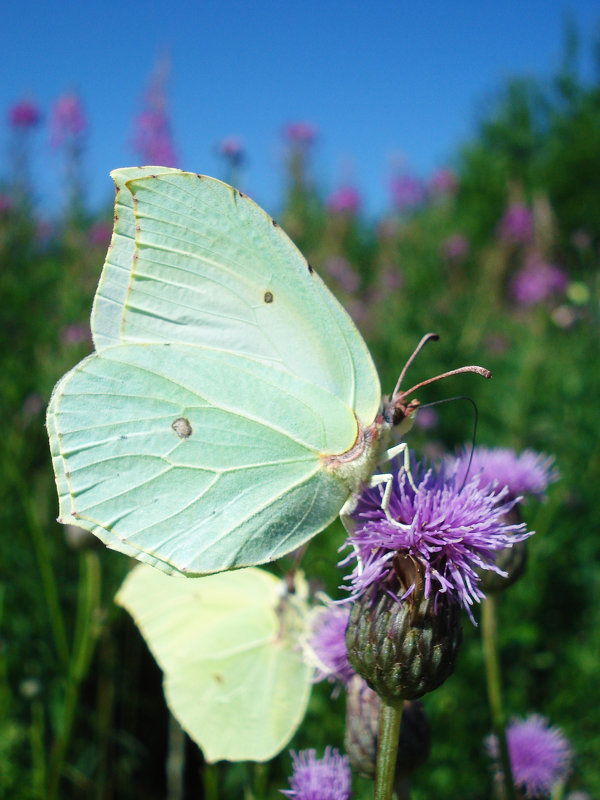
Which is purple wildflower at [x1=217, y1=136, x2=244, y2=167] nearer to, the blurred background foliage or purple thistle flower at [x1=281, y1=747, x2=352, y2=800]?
the blurred background foliage

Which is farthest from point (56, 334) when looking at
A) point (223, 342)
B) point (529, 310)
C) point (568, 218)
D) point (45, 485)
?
point (568, 218)

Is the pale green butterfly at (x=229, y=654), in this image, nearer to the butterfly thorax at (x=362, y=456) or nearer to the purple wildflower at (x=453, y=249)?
the butterfly thorax at (x=362, y=456)

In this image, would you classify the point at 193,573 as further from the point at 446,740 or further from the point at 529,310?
the point at 529,310

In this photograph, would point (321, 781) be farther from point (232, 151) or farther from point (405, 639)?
point (232, 151)

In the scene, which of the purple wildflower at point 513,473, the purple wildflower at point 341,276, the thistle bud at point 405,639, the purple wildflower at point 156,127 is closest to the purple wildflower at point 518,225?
the purple wildflower at point 341,276

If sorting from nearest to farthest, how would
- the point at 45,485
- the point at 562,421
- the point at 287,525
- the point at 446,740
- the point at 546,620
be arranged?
the point at 287,525
the point at 446,740
the point at 45,485
the point at 546,620
the point at 562,421

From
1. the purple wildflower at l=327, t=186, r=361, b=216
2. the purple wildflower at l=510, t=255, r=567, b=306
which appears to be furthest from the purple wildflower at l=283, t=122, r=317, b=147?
the purple wildflower at l=510, t=255, r=567, b=306

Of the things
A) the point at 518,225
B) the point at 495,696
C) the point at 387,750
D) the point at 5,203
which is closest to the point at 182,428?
the point at 387,750
